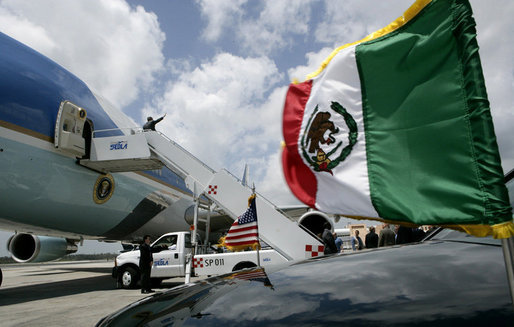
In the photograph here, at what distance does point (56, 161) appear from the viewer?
6.78m

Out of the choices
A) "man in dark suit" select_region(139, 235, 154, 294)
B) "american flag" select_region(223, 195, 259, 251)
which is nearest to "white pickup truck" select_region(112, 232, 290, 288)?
"man in dark suit" select_region(139, 235, 154, 294)

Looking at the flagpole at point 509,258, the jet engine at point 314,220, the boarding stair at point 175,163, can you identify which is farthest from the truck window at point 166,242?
the flagpole at point 509,258

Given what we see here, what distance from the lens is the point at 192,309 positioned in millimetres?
1188

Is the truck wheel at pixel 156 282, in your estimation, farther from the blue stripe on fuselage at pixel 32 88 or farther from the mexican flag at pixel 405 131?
the mexican flag at pixel 405 131

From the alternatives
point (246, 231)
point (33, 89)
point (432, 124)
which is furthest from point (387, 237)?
point (33, 89)

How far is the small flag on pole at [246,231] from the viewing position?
5.26 m

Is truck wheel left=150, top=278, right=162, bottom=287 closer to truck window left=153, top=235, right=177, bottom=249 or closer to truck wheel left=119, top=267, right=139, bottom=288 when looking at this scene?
truck wheel left=119, top=267, right=139, bottom=288

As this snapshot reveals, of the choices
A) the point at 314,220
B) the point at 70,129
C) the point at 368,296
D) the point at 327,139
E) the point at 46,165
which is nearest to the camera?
the point at 368,296

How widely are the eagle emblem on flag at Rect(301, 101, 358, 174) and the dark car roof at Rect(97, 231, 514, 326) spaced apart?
0.47 m

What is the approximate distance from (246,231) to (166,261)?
3819mm

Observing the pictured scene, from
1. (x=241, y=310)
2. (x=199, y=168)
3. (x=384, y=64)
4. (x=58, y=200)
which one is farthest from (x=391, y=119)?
(x=58, y=200)

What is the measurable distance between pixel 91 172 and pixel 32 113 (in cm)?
187

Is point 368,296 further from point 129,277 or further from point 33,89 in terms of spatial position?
point 129,277

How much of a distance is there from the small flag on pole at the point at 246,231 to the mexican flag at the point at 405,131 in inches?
149
